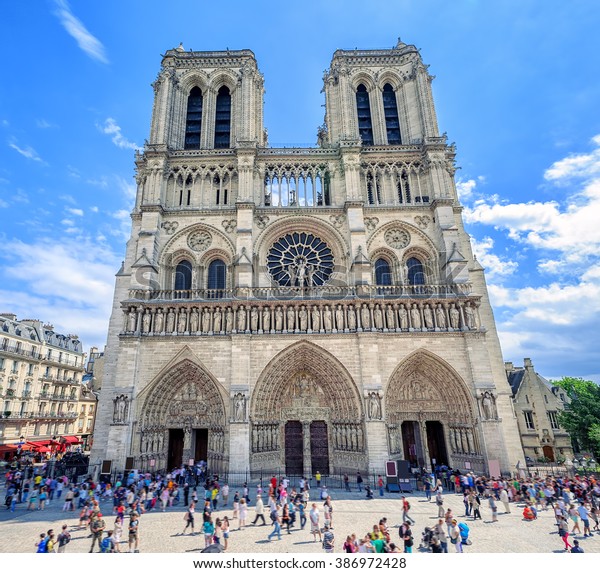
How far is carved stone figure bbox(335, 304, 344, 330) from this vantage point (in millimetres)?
18375

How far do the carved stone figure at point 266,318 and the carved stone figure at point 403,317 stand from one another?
658 centimetres

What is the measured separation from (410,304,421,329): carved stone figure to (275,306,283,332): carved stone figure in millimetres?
6537

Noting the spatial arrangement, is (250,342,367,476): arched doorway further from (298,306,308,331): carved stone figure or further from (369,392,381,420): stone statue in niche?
(298,306,308,331): carved stone figure

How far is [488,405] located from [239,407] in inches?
447

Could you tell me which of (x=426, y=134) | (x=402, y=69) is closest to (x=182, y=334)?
(x=426, y=134)

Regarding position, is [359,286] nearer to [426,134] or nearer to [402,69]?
[426,134]

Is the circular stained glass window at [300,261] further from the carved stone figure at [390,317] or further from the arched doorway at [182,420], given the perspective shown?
the arched doorway at [182,420]

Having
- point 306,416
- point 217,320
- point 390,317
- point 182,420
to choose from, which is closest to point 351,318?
point 390,317

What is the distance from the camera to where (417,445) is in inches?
723

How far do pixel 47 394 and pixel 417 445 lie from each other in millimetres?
27950

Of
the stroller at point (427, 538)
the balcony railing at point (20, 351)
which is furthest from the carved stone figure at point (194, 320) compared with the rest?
the balcony railing at point (20, 351)

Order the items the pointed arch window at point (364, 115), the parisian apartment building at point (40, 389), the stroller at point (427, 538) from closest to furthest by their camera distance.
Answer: the stroller at point (427, 538) → the pointed arch window at point (364, 115) → the parisian apartment building at point (40, 389)

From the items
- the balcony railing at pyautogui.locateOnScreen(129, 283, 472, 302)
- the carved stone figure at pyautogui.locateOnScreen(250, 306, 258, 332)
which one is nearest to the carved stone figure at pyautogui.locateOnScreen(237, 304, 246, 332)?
the carved stone figure at pyautogui.locateOnScreen(250, 306, 258, 332)

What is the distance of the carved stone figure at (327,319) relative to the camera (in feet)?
60.4
